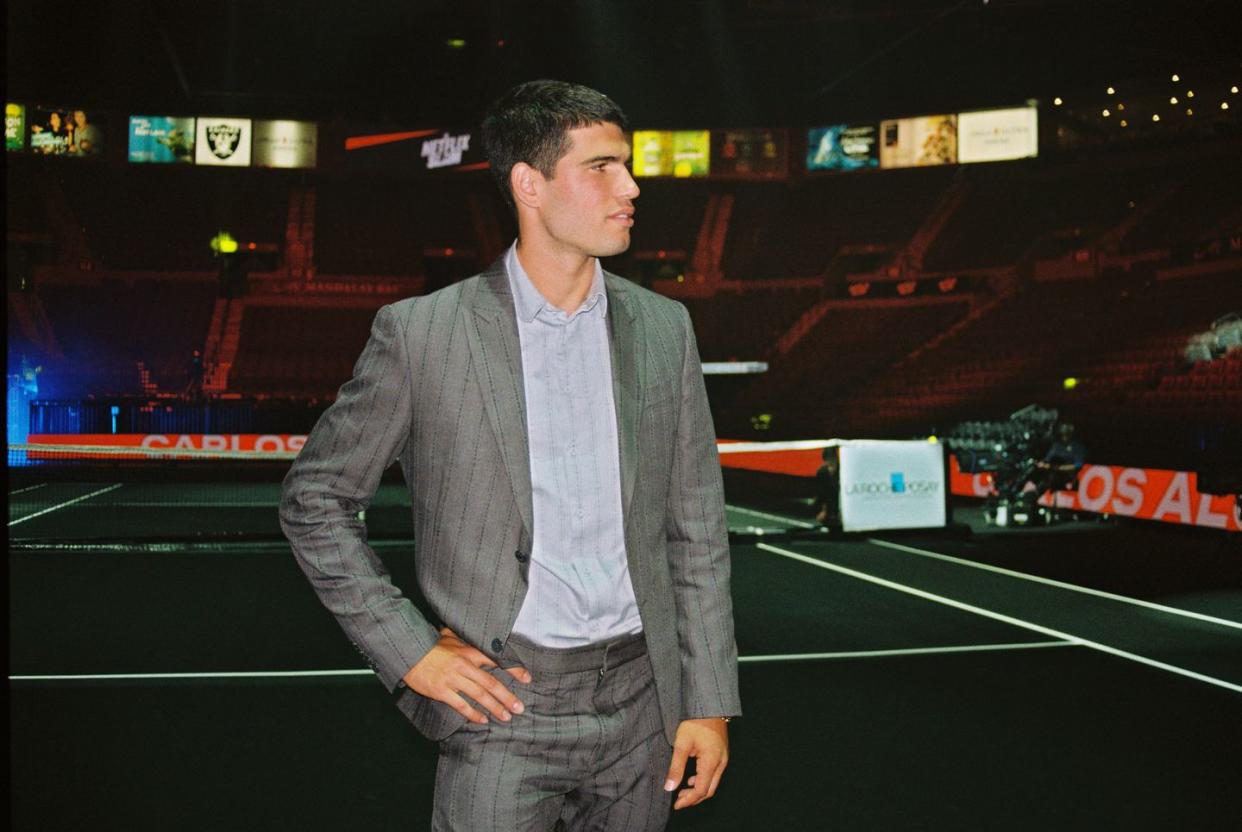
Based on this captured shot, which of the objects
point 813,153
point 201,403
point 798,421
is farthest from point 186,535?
point 813,153

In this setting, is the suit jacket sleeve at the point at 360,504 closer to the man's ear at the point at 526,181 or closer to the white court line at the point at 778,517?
the man's ear at the point at 526,181

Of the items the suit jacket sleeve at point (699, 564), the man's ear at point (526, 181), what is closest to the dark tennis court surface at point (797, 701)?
the suit jacket sleeve at point (699, 564)

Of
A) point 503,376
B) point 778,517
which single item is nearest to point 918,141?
point 778,517

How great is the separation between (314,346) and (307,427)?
334 inches

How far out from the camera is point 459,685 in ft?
6.66

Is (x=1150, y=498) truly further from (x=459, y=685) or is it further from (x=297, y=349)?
(x=297, y=349)

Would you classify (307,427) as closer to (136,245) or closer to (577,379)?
(136,245)

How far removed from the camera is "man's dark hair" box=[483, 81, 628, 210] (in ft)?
7.18

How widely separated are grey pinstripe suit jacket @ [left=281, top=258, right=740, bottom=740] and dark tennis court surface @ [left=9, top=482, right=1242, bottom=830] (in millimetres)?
1923

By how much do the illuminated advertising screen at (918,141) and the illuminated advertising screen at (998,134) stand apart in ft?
1.02

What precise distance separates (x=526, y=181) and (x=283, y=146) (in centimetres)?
3738

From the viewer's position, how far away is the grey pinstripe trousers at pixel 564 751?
6.90 feet

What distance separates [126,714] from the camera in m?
5.88

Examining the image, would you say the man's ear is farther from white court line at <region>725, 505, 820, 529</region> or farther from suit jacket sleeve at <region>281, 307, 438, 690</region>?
white court line at <region>725, 505, 820, 529</region>
